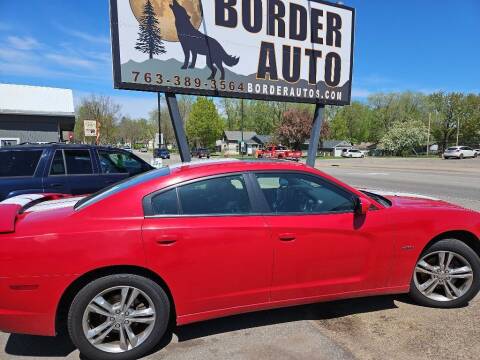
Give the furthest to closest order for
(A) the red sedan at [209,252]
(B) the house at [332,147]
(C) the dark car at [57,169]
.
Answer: (B) the house at [332,147] < (C) the dark car at [57,169] < (A) the red sedan at [209,252]

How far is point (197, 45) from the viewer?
7363 millimetres

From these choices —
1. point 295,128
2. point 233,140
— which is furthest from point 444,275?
point 233,140

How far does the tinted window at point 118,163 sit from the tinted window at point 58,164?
0.66 meters

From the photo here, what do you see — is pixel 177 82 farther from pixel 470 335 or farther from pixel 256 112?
pixel 256 112

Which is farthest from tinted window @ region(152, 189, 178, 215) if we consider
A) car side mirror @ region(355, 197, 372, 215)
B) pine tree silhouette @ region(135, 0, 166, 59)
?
pine tree silhouette @ region(135, 0, 166, 59)

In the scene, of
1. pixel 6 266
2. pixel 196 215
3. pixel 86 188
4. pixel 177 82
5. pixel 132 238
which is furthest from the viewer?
pixel 177 82

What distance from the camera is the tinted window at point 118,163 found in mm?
6961

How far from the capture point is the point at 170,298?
10.0 feet

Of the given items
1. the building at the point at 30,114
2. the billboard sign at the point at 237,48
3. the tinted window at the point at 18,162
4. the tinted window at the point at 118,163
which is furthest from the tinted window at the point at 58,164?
the building at the point at 30,114

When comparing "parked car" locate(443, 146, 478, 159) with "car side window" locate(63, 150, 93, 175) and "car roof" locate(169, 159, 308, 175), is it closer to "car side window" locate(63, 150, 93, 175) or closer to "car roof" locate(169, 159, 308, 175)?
"car side window" locate(63, 150, 93, 175)

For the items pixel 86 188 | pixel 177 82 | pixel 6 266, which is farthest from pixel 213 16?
pixel 6 266

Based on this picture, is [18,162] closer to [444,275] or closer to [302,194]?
[302,194]

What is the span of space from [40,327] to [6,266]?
52cm

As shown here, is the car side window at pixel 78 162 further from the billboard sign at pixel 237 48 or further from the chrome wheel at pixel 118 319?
the chrome wheel at pixel 118 319
